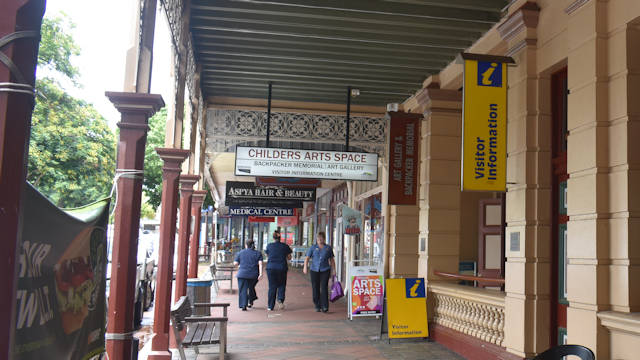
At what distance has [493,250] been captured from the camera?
880 cm

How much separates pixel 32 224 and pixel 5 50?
81 cm

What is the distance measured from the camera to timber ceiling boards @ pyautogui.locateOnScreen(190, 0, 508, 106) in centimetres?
643

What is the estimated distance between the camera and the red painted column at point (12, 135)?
155 centimetres

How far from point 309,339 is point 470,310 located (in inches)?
98.8

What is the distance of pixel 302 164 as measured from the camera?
8336mm

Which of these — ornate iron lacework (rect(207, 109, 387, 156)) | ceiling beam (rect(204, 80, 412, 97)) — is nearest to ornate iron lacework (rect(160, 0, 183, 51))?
ceiling beam (rect(204, 80, 412, 97))

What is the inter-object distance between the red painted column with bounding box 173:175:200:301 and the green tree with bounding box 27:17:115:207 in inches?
340

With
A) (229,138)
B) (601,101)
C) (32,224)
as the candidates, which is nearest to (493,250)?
(601,101)

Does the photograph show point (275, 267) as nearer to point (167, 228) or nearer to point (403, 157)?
point (403, 157)

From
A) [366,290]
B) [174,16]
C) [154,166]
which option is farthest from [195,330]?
[154,166]

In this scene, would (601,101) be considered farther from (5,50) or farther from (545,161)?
(5,50)

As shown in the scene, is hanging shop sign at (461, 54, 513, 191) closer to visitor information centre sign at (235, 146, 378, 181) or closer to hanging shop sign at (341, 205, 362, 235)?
visitor information centre sign at (235, 146, 378, 181)

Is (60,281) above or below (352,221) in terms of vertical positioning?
below

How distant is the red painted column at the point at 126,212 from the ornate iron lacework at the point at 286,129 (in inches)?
260
